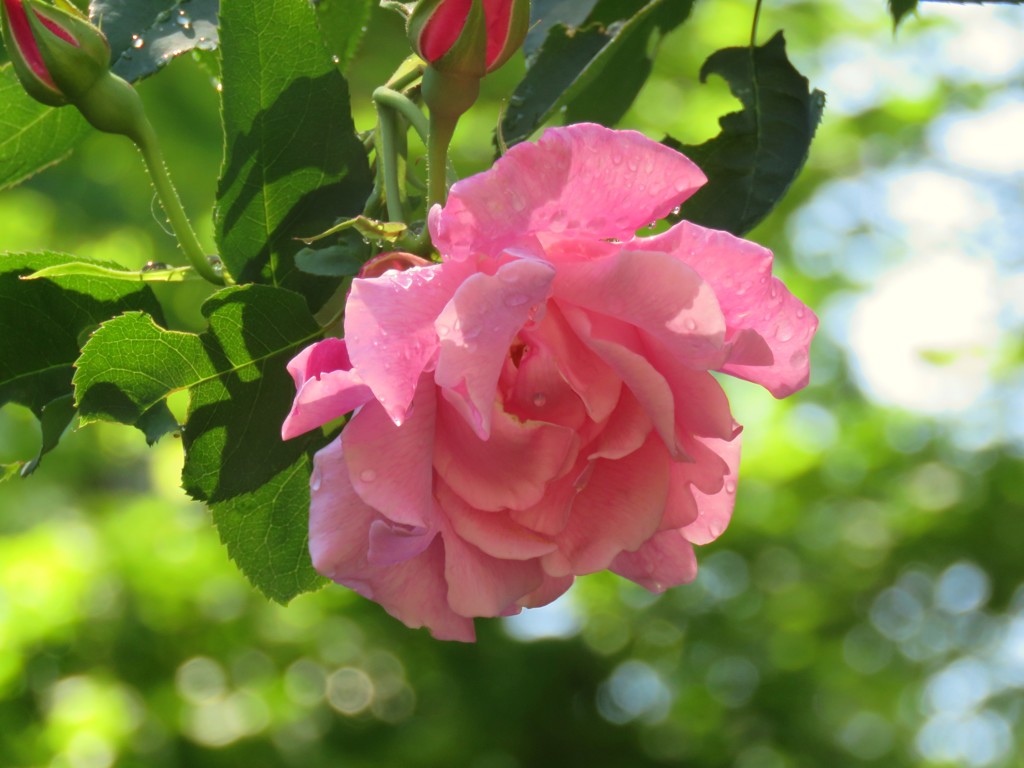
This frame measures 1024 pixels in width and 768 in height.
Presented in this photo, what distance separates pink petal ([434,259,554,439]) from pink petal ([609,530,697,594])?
6.6 inches

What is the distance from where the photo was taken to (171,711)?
115 inches

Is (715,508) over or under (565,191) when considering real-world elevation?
under

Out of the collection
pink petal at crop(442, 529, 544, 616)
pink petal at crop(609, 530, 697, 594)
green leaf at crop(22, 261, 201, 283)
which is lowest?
pink petal at crop(609, 530, 697, 594)

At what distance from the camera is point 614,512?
22.0 inches

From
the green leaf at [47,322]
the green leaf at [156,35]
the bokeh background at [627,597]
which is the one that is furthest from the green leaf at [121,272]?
the bokeh background at [627,597]

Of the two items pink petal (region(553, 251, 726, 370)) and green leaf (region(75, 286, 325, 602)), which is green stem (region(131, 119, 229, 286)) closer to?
green leaf (region(75, 286, 325, 602))

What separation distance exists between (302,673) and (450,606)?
2822mm

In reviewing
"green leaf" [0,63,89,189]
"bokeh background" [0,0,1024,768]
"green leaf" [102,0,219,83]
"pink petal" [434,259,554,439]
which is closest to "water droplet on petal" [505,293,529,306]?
"pink petal" [434,259,554,439]

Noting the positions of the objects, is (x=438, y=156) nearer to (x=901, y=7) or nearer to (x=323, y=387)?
(x=323, y=387)

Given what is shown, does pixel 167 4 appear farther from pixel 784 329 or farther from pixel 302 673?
pixel 302 673

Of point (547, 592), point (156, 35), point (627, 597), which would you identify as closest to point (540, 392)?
point (547, 592)

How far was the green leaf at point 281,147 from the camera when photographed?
1.95ft

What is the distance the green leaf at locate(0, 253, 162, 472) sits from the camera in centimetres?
63

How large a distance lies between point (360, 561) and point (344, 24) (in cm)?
44
